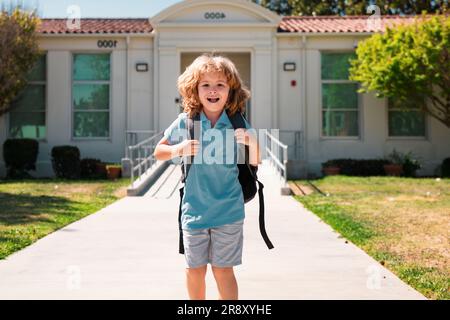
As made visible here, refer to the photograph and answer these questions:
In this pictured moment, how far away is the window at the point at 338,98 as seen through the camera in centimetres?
1717

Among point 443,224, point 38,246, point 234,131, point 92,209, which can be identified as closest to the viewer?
point 234,131

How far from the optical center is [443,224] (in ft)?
25.4

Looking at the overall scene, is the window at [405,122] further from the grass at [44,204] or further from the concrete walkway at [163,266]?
the concrete walkway at [163,266]

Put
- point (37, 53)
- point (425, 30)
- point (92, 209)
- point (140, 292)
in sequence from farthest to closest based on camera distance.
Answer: point (37, 53), point (425, 30), point (92, 209), point (140, 292)

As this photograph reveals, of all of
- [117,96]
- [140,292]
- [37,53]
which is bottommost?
[140,292]

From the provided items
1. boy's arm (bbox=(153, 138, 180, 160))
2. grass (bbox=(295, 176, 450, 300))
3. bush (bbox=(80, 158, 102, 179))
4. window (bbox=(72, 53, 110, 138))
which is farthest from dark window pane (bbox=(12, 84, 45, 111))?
boy's arm (bbox=(153, 138, 180, 160))

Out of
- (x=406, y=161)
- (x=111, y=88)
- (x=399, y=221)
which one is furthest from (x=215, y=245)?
(x=111, y=88)

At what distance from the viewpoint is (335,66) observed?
17188 millimetres

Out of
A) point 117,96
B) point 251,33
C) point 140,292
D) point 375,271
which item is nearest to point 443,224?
point 375,271

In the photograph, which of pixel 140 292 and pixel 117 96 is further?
pixel 117 96

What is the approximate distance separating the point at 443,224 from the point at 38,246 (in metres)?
5.00

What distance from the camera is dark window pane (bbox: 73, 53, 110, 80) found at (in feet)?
56.6

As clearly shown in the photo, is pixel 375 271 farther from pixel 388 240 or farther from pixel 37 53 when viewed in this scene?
pixel 37 53

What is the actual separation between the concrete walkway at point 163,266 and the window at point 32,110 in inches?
392
